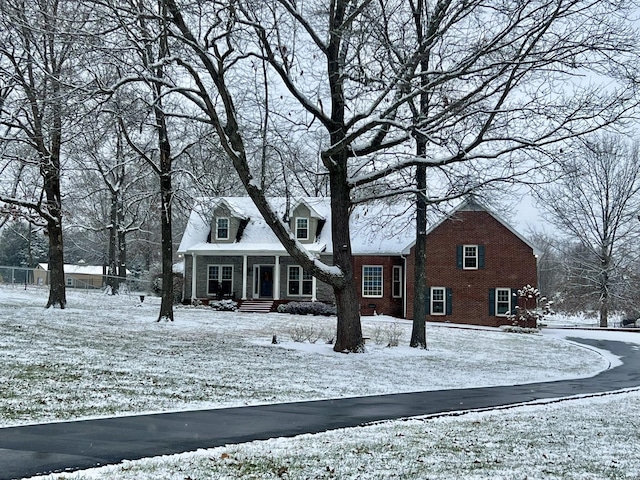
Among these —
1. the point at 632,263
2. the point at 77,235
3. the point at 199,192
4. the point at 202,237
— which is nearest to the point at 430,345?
the point at 199,192

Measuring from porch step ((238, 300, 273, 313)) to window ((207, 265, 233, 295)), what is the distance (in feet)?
6.49

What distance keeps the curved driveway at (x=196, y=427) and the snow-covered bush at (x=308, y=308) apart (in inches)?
856

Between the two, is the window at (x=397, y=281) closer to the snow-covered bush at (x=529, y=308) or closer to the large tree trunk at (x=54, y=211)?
the snow-covered bush at (x=529, y=308)

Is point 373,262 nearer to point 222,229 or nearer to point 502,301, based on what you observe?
point 502,301

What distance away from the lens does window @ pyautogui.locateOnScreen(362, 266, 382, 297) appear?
38.8 metres

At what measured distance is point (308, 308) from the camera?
117 feet

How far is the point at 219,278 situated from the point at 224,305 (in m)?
3.31

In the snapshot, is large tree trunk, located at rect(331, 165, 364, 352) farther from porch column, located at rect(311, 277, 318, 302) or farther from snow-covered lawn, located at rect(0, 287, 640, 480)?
porch column, located at rect(311, 277, 318, 302)

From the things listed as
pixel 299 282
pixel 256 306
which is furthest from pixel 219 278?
pixel 299 282

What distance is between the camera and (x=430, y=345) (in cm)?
2295

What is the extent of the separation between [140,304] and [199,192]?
34.9 feet

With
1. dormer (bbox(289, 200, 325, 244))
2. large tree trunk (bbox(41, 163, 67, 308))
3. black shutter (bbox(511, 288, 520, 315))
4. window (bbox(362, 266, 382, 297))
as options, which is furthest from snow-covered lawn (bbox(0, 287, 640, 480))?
dormer (bbox(289, 200, 325, 244))

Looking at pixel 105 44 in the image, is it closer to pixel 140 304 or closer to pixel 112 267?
pixel 140 304

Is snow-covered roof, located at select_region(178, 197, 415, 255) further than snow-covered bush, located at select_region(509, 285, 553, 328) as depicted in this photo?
Yes
